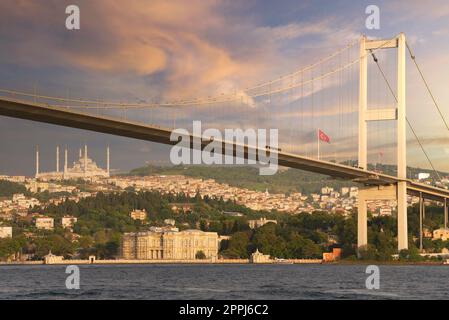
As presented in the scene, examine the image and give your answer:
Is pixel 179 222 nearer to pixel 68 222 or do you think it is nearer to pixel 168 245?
pixel 68 222

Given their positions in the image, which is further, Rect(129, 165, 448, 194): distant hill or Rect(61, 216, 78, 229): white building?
Rect(129, 165, 448, 194): distant hill

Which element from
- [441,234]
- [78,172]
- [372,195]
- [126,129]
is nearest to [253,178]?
[78,172]

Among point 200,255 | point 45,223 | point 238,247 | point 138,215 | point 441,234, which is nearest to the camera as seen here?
point 441,234

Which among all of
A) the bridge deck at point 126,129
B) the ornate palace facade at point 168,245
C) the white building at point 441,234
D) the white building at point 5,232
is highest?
the bridge deck at point 126,129

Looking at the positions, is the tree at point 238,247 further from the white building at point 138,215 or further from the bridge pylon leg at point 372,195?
the bridge pylon leg at point 372,195

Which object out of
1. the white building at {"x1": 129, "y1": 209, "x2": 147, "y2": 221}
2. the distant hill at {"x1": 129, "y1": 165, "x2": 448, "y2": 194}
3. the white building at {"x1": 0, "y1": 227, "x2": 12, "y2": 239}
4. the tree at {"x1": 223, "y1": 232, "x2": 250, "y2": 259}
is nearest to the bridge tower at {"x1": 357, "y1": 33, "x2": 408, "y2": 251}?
the tree at {"x1": 223, "y1": 232, "x2": 250, "y2": 259}

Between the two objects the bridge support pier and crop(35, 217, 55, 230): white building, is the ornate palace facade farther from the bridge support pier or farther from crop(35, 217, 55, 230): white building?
the bridge support pier

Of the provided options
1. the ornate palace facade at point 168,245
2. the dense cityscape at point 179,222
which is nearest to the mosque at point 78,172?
the dense cityscape at point 179,222

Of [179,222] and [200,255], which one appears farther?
[179,222]

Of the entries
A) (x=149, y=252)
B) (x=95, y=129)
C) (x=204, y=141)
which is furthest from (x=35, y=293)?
(x=149, y=252)
